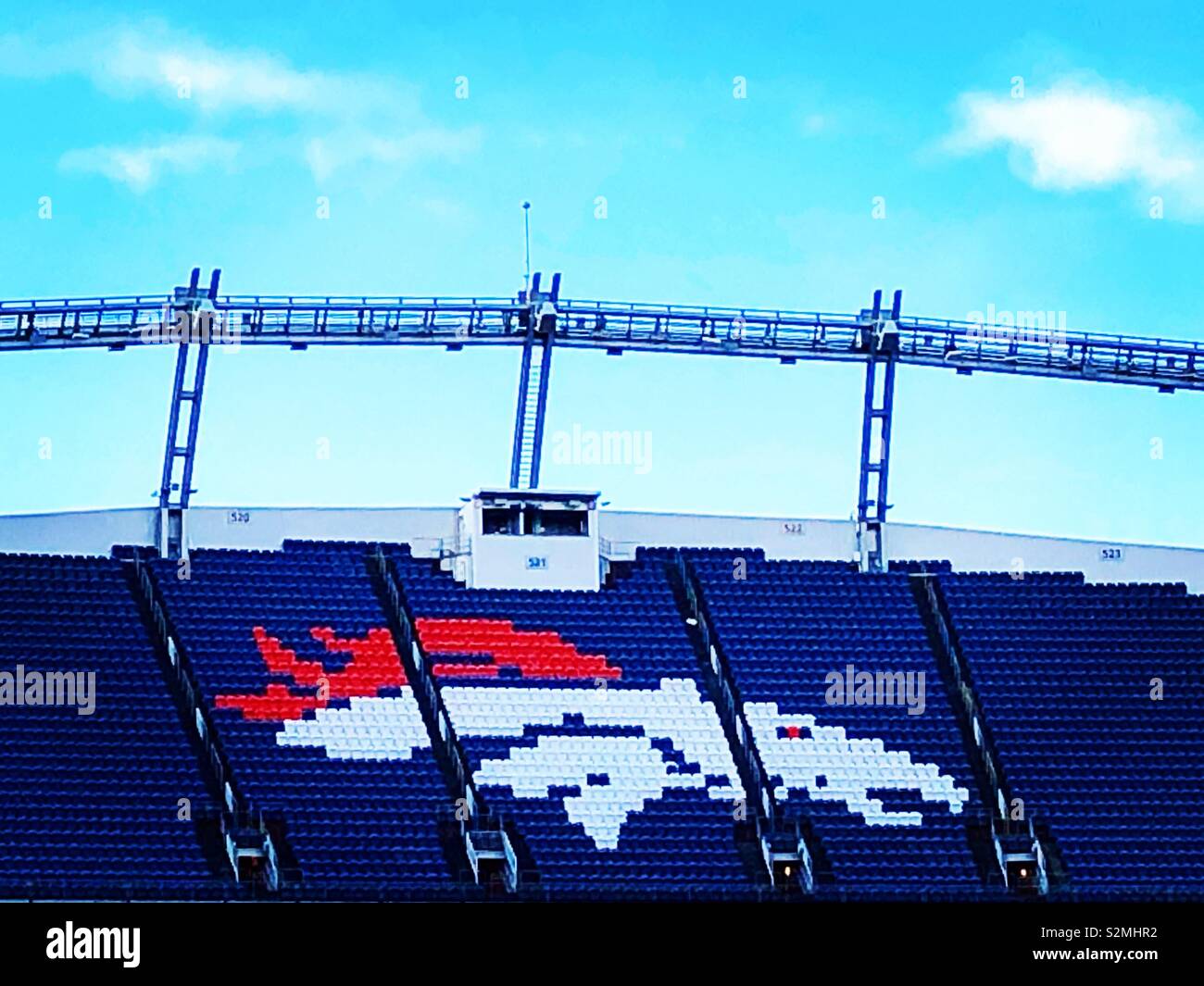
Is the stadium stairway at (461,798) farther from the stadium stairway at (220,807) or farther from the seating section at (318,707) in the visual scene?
the stadium stairway at (220,807)

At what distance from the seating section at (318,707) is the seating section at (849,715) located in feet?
20.2

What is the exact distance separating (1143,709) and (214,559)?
1674cm

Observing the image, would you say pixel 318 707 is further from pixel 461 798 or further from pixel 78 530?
pixel 78 530

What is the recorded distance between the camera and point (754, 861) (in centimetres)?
3738

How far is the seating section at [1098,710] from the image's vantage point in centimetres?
3853

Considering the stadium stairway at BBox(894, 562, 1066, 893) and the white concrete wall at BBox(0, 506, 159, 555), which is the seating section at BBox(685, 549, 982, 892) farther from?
the white concrete wall at BBox(0, 506, 159, 555)

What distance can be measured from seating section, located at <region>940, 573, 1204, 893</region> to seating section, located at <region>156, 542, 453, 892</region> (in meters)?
10.4

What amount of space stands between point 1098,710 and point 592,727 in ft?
30.2

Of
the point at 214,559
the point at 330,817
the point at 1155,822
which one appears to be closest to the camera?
the point at 330,817

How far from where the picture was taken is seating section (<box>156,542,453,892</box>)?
3625 cm

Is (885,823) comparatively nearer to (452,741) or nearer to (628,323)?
(452,741)

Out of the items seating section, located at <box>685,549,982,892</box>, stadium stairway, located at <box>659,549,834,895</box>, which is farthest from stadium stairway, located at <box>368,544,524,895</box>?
seating section, located at <box>685,549,982,892</box>

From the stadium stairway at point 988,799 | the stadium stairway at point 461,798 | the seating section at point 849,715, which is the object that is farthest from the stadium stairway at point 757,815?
the stadium stairway at point 461,798
